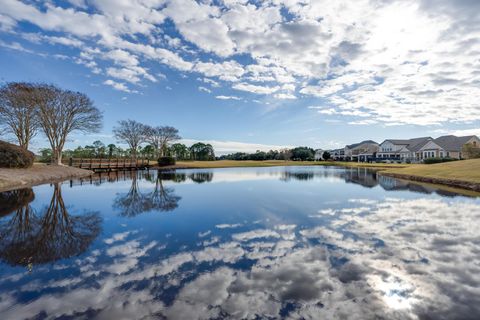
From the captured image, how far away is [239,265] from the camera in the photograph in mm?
4891

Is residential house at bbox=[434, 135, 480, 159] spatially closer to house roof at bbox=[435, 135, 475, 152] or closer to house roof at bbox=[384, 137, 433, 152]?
house roof at bbox=[435, 135, 475, 152]

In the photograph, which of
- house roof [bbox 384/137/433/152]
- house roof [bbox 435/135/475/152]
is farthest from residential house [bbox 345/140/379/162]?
house roof [bbox 435/135/475/152]

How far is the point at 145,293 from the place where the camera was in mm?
3852

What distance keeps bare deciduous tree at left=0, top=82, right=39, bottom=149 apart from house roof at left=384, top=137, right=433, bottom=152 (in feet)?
249

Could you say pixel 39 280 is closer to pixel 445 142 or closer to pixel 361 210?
pixel 361 210

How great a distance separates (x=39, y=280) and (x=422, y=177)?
90.6 ft

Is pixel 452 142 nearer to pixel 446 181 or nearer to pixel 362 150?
pixel 362 150

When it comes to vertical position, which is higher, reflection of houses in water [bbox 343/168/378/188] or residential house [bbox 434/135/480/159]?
residential house [bbox 434/135/480/159]

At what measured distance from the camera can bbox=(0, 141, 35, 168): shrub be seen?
21.1 metres

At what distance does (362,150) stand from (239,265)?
314 feet

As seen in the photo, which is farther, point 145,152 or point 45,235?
point 145,152

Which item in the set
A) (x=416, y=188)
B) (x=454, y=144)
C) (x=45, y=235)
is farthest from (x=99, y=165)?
(x=454, y=144)

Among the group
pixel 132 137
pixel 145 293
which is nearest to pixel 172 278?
pixel 145 293

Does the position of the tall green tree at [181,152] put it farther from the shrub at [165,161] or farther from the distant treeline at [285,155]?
the shrub at [165,161]
